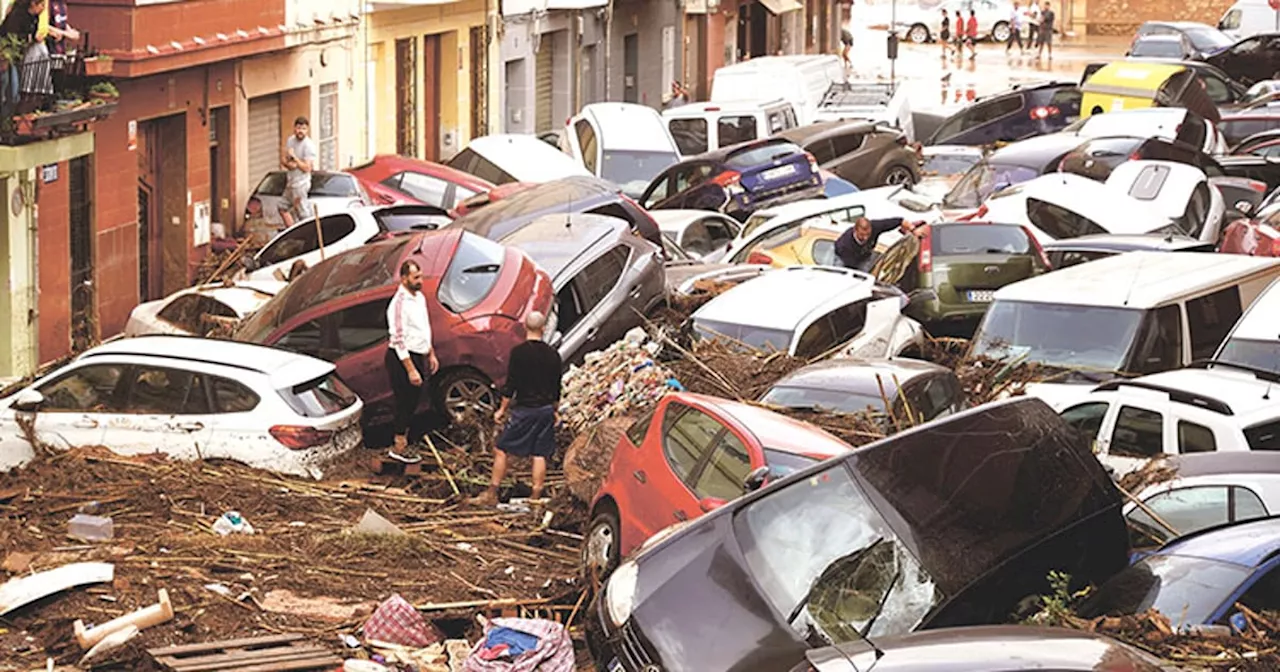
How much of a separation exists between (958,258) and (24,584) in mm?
11465

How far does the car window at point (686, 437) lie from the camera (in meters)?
12.5

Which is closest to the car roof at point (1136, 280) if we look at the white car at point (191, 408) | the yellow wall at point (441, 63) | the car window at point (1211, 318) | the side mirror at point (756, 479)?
the car window at point (1211, 318)

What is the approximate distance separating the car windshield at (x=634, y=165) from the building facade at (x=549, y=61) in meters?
8.45

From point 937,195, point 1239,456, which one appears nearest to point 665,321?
point 1239,456

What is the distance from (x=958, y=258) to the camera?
21641 mm

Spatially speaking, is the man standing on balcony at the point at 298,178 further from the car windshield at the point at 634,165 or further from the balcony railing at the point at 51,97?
the car windshield at the point at 634,165

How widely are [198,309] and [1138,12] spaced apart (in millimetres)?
59534

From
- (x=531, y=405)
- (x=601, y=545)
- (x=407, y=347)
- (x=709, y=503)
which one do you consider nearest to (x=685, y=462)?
(x=709, y=503)

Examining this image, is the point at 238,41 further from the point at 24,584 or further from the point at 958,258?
the point at 24,584

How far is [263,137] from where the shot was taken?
31.3m

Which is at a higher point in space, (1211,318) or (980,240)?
(980,240)

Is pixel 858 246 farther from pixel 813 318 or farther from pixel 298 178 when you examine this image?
pixel 298 178

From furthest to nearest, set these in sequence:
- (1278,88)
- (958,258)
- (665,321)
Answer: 1. (1278,88)
2. (958,258)
3. (665,321)

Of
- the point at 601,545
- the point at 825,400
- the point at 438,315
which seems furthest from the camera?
the point at 438,315
